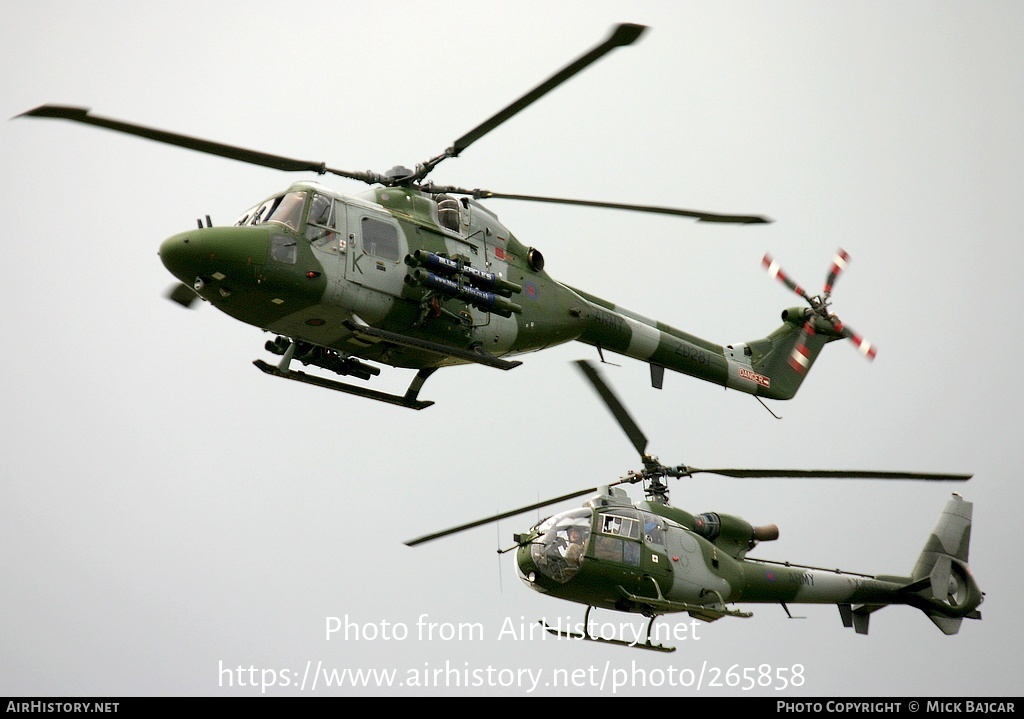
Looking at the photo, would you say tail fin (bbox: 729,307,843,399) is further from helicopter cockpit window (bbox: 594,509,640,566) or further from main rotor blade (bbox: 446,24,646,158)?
main rotor blade (bbox: 446,24,646,158)

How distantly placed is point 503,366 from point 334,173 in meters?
3.69

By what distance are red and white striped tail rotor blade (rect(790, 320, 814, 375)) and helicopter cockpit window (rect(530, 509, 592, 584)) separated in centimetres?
658

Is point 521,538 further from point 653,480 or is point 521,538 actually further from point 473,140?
point 473,140

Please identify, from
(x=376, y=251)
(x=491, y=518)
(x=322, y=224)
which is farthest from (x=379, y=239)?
(x=491, y=518)

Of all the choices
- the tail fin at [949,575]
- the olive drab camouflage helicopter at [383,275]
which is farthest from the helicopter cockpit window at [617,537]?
the tail fin at [949,575]

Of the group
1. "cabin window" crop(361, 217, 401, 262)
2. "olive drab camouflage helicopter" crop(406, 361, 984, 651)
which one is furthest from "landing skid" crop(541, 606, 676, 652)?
"cabin window" crop(361, 217, 401, 262)

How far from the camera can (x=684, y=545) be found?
72.9ft

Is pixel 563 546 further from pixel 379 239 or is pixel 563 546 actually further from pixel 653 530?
pixel 379 239

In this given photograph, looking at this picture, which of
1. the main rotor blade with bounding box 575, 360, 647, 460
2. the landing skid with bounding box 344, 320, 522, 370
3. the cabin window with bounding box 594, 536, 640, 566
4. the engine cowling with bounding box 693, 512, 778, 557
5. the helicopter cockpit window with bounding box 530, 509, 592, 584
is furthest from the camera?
the engine cowling with bounding box 693, 512, 778, 557

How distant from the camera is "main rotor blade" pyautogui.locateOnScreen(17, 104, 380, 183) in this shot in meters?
Result: 14.9

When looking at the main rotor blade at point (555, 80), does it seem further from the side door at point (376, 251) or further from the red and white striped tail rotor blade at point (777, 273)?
the red and white striped tail rotor blade at point (777, 273)

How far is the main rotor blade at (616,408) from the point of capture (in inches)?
858

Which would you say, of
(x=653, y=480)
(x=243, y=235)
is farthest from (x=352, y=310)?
(x=653, y=480)

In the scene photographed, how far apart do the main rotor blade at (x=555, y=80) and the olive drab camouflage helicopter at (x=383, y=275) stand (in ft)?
0.07
